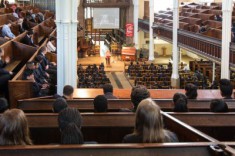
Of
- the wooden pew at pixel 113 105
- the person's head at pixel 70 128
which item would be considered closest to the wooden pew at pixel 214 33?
the wooden pew at pixel 113 105

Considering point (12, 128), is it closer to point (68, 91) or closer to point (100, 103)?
point (100, 103)

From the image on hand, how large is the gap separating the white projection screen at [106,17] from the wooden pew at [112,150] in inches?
1338

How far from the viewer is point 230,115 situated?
Result: 5.96m

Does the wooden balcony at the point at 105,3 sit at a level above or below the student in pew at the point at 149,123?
above

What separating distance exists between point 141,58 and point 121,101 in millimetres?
28322

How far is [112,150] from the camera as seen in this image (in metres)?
3.83

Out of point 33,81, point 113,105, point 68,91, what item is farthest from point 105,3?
point 68,91

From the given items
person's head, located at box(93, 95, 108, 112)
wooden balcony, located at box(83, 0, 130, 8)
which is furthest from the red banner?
person's head, located at box(93, 95, 108, 112)

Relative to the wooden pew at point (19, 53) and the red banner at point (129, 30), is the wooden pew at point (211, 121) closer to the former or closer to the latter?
the wooden pew at point (19, 53)

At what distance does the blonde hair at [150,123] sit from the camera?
3.94 meters

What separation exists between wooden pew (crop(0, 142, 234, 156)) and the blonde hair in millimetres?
154

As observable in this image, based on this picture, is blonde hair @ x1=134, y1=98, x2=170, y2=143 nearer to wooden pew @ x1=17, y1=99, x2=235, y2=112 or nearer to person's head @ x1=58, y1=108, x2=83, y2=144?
person's head @ x1=58, y1=108, x2=83, y2=144

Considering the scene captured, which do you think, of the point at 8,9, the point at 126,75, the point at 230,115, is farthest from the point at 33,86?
the point at 126,75

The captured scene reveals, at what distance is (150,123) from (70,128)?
2.32ft
